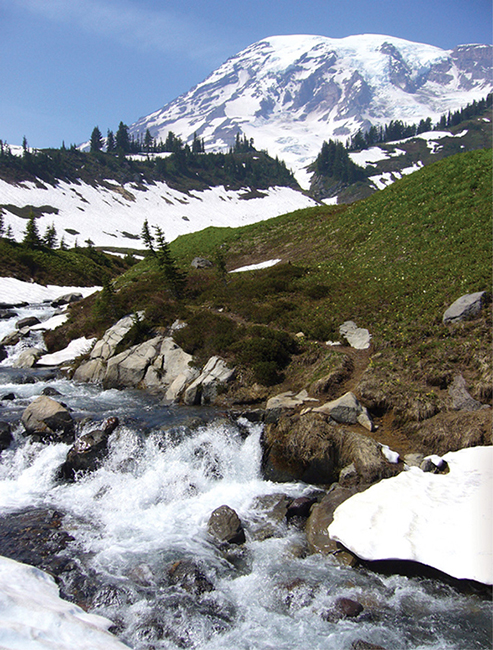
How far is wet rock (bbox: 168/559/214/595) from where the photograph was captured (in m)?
8.96

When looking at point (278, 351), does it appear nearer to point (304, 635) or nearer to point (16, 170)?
point (304, 635)

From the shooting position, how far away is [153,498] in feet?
41.5

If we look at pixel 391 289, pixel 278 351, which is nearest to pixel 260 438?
pixel 278 351

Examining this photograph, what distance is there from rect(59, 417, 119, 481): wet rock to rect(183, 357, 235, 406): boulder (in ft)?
15.4

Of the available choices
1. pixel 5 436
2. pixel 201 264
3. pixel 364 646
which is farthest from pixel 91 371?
pixel 201 264

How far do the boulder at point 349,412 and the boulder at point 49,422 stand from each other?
9.95 metres

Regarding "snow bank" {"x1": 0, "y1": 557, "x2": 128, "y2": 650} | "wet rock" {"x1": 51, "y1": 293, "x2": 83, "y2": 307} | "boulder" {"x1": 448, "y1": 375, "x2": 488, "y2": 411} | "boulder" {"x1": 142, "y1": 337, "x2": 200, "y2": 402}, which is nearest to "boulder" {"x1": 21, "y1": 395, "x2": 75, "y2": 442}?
"boulder" {"x1": 142, "y1": 337, "x2": 200, "y2": 402}

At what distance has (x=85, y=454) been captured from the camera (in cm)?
1395

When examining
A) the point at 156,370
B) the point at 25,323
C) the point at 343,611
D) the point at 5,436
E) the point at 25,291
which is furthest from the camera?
the point at 25,291

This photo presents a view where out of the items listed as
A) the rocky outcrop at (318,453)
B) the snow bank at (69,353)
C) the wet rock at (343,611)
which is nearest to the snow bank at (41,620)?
the wet rock at (343,611)

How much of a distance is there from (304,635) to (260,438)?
7074 mm

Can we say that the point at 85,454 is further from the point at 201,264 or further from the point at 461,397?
the point at 201,264

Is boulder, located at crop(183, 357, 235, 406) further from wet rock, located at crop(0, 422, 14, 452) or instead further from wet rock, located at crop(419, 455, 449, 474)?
wet rock, located at crop(419, 455, 449, 474)

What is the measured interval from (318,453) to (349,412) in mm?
2024
